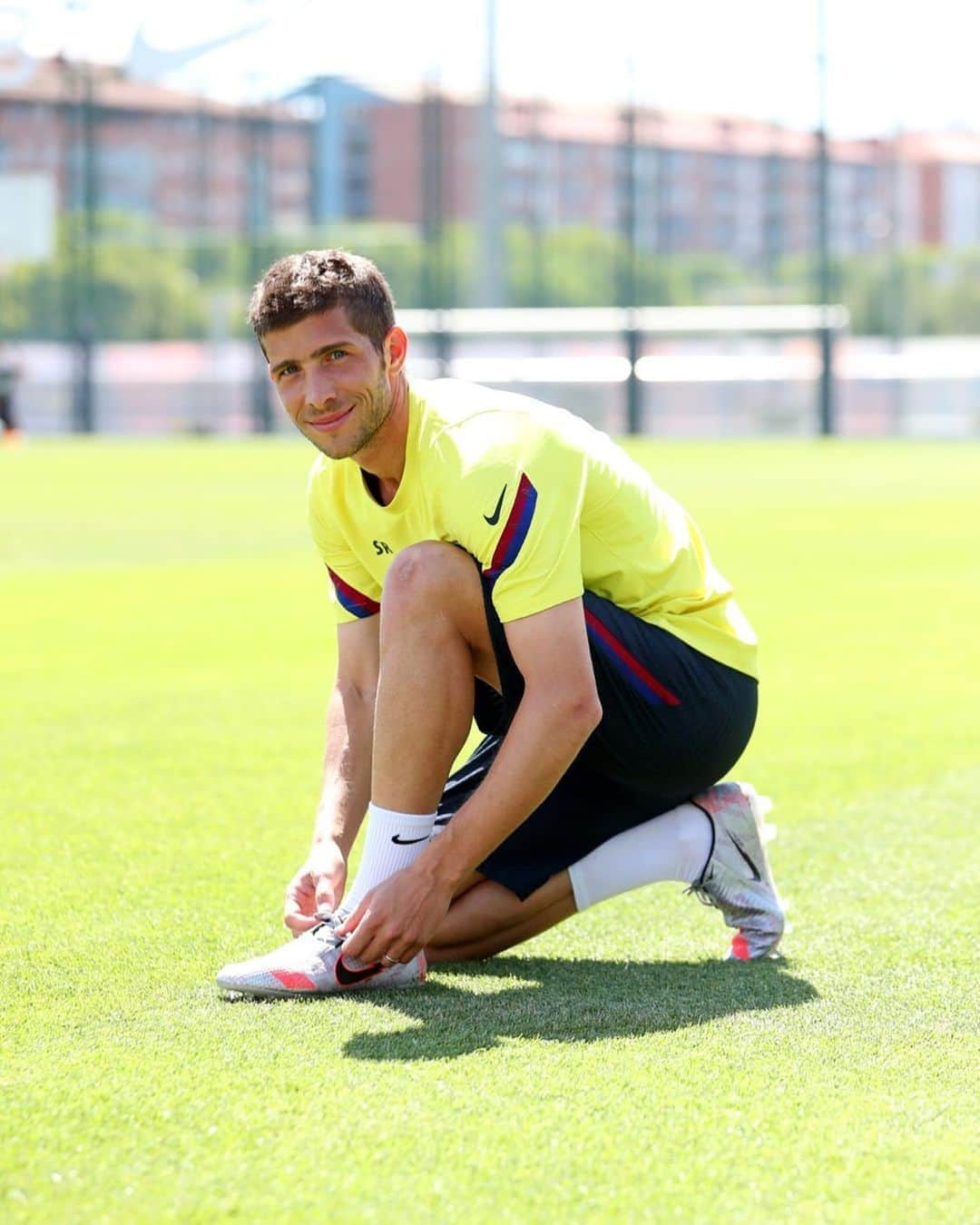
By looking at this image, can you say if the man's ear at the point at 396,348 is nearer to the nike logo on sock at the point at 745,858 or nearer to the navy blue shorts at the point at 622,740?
the navy blue shorts at the point at 622,740

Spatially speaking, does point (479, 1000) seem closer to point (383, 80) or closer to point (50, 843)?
point (50, 843)

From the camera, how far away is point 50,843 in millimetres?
4211

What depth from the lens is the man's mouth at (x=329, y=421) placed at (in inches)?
119

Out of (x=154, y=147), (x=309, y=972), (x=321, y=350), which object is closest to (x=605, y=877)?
(x=309, y=972)

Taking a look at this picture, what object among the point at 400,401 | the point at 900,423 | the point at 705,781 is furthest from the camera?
the point at 900,423

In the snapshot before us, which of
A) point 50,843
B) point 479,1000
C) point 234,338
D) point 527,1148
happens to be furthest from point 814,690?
point 234,338

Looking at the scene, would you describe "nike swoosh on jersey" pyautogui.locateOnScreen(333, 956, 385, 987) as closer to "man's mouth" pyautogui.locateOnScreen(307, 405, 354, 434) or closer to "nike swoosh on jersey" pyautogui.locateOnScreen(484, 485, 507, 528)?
"nike swoosh on jersey" pyautogui.locateOnScreen(484, 485, 507, 528)

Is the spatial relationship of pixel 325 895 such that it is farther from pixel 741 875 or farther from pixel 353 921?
pixel 741 875

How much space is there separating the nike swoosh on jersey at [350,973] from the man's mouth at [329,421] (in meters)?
0.82

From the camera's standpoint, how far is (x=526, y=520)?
2.88 meters

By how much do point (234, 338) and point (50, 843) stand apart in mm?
33827

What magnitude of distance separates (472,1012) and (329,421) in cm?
94

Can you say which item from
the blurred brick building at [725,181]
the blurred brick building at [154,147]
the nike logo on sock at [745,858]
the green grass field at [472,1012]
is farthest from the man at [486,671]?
the blurred brick building at [725,181]

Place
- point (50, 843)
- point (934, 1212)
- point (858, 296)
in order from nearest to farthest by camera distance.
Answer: point (934, 1212) < point (50, 843) < point (858, 296)
